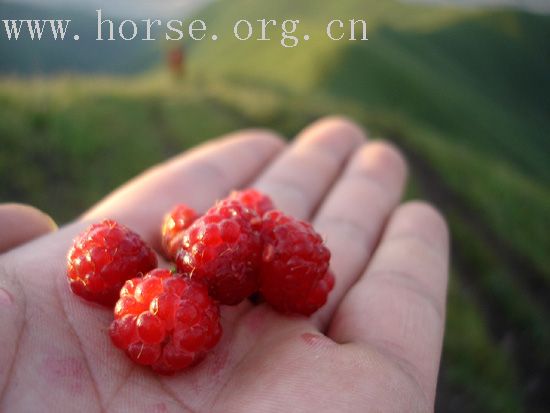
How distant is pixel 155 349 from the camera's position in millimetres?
2152

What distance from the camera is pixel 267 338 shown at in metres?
2.52

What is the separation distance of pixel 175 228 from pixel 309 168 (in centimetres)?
187

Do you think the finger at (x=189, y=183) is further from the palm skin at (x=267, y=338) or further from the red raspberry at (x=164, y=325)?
the red raspberry at (x=164, y=325)

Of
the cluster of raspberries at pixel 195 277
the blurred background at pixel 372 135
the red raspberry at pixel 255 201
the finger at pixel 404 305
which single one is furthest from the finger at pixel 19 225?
the blurred background at pixel 372 135

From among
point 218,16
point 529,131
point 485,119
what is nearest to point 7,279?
point 485,119

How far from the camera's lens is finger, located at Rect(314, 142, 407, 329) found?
3.19 m

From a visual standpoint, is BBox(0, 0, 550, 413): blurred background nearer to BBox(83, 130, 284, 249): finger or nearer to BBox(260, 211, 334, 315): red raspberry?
BBox(83, 130, 284, 249): finger

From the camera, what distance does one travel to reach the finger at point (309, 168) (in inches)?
157

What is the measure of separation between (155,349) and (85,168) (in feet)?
15.2

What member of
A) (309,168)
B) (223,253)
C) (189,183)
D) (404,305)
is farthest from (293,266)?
(309,168)

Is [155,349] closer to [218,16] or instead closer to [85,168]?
[85,168]

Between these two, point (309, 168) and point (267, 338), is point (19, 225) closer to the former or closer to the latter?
point (267, 338)

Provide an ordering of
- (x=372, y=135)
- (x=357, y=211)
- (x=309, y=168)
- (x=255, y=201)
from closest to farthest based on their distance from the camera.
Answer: (x=255, y=201), (x=357, y=211), (x=309, y=168), (x=372, y=135)

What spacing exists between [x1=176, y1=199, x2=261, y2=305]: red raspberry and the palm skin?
245mm
